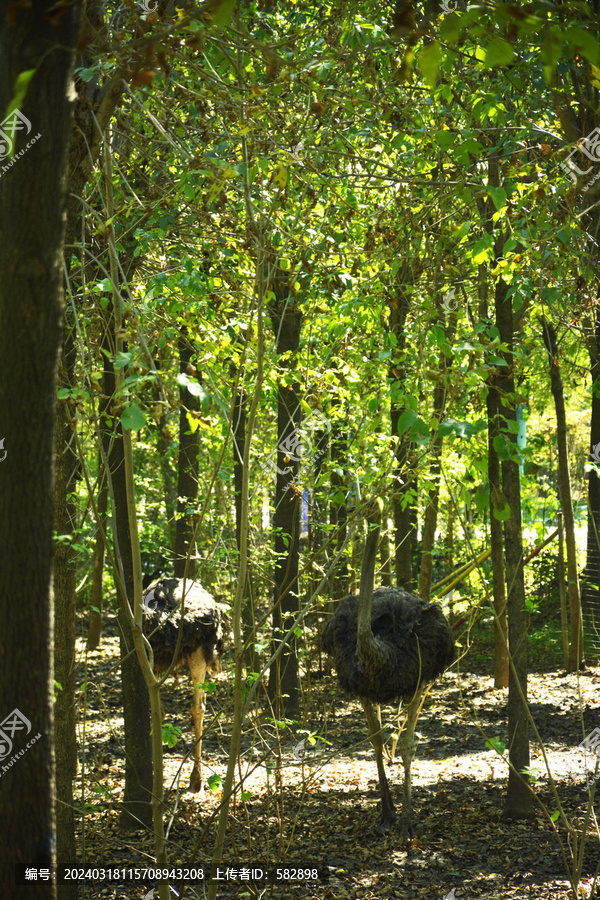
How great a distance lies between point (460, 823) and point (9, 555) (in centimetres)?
505

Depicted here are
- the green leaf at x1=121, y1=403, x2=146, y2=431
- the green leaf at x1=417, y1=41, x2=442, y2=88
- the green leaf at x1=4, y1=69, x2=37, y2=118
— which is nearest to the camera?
the green leaf at x1=4, y1=69, x2=37, y2=118

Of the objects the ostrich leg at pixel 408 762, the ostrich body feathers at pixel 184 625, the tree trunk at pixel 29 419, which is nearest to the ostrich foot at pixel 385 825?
the ostrich leg at pixel 408 762

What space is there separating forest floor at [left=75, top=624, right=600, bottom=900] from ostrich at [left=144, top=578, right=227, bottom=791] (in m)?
0.44

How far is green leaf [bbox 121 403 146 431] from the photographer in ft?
6.91

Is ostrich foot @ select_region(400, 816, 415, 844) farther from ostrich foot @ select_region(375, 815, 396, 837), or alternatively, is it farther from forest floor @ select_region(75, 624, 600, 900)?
ostrich foot @ select_region(375, 815, 396, 837)

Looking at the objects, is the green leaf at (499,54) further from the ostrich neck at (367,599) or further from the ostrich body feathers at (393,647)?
the ostrich body feathers at (393,647)

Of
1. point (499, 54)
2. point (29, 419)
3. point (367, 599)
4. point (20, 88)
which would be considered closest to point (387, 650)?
point (367, 599)

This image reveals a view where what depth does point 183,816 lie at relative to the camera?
561cm

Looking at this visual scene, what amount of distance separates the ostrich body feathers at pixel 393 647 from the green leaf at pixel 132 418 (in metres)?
3.06

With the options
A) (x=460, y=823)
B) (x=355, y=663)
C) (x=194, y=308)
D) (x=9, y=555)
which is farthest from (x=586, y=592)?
(x=9, y=555)

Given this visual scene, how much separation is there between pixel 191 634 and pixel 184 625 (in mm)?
93

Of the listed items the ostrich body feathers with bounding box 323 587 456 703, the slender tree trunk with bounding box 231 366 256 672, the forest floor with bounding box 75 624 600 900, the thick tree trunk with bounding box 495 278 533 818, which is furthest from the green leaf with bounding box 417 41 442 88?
the ostrich body feathers with bounding box 323 587 456 703

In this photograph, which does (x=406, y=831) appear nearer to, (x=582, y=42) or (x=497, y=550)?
(x=497, y=550)

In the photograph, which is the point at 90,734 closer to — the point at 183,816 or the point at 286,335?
the point at 183,816
